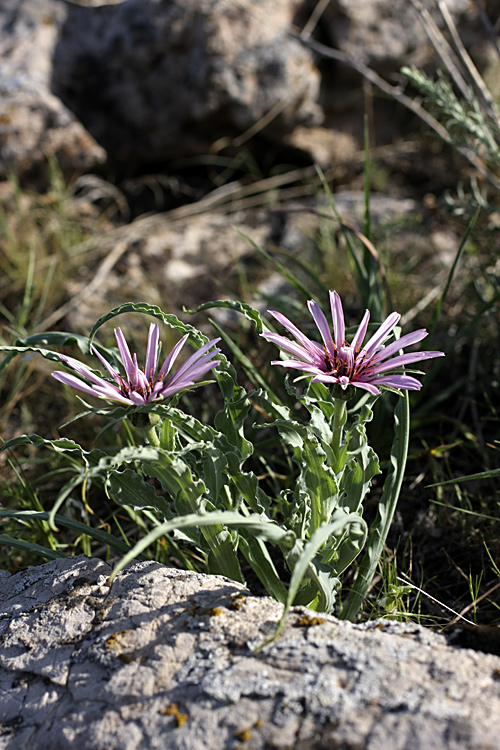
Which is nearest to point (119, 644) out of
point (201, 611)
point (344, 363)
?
point (201, 611)

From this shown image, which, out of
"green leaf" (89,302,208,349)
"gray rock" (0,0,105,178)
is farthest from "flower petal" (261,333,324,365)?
"gray rock" (0,0,105,178)

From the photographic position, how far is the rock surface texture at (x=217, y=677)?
103 cm

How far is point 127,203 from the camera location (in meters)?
3.91

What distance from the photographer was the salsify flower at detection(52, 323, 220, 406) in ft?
3.96

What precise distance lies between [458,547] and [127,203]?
3.04 metres

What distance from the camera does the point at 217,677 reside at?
1140mm

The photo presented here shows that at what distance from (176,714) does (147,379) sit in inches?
27.2

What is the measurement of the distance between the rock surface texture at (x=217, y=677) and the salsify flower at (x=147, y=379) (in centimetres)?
46

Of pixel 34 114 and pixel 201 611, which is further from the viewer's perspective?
pixel 34 114

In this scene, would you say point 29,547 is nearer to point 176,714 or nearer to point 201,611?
point 201,611

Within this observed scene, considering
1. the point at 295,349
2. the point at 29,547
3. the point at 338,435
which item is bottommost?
the point at 29,547

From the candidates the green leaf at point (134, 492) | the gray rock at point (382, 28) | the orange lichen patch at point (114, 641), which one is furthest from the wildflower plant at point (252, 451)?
the gray rock at point (382, 28)

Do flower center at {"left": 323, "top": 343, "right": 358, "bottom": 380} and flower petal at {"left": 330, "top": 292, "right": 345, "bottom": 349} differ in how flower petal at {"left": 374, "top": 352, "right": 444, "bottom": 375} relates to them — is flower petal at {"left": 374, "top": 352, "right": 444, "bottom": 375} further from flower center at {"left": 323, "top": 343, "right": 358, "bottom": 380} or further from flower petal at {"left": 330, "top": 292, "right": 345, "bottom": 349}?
flower petal at {"left": 330, "top": 292, "right": 345, "bottom": 349}

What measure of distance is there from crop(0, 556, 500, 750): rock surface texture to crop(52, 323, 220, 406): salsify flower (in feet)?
1.52
